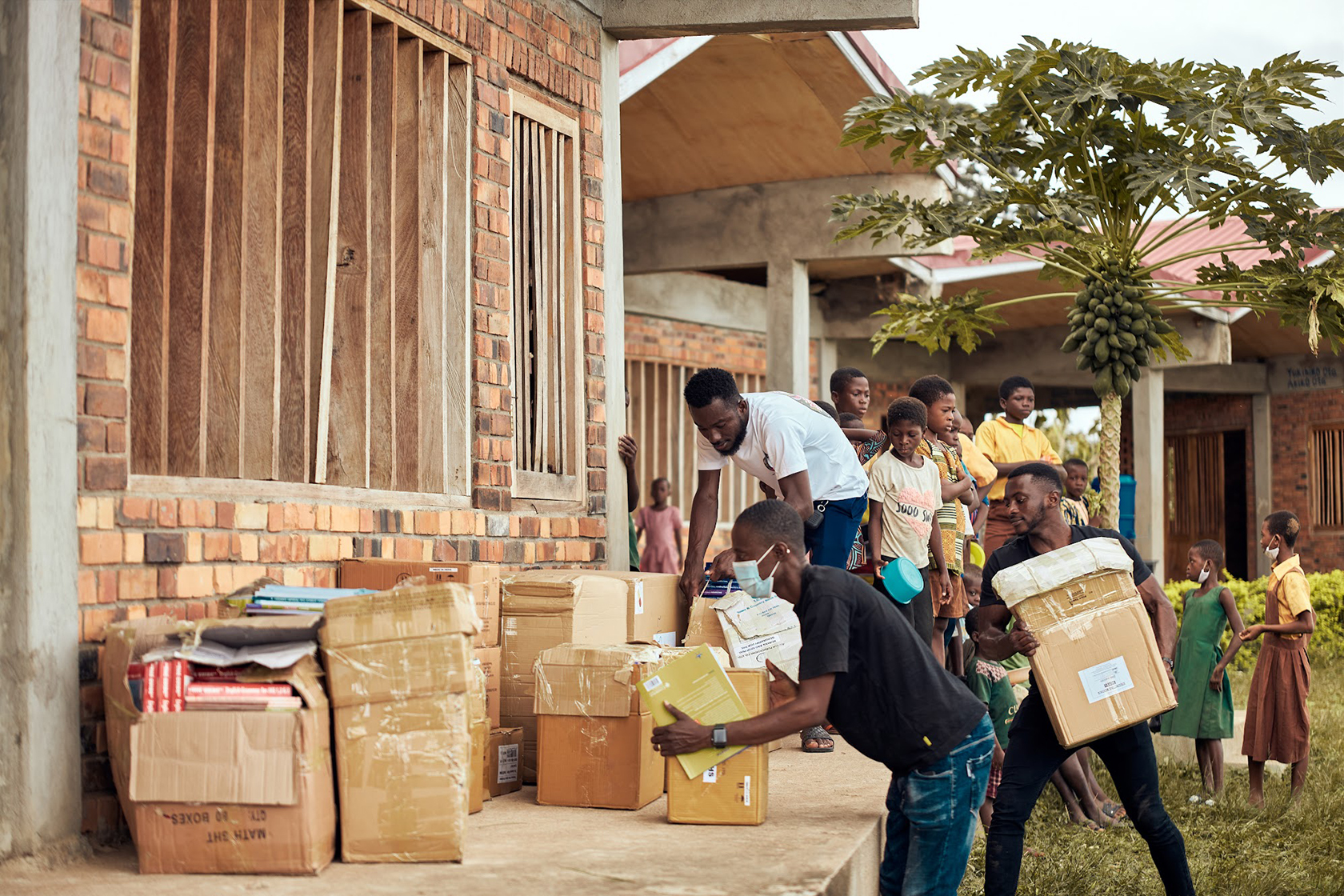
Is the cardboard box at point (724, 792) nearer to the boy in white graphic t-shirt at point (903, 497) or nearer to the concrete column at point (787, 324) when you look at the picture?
the boy in white graphic t-shirt at point (903, 497)

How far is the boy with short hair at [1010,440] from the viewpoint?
27.4 feet

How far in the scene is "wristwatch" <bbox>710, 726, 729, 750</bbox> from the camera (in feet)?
13.2

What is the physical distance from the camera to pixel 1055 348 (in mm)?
16141

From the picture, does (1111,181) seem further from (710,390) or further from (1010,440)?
(710,390)

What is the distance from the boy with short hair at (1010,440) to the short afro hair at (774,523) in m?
4.51

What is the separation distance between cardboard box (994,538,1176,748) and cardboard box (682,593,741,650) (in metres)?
1.31

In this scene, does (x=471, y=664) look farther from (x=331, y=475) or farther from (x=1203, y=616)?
(x=1203, y=616)

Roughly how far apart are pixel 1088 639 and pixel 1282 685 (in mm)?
3796

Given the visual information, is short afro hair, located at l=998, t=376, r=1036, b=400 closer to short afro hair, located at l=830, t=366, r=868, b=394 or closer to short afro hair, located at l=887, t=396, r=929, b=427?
short afro hair, located at l=830, t=366, r=868, b=394

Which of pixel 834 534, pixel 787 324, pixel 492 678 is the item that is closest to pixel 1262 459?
pixel 787 324

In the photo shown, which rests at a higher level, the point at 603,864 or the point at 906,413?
the point at 906,413

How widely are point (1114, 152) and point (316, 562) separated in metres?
5.96

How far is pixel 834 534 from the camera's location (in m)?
5.67

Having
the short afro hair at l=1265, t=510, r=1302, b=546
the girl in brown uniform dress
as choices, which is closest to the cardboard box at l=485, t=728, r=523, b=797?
the girl in brown uniform dress
